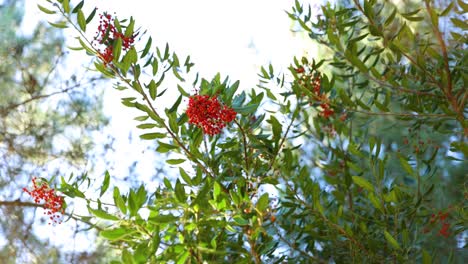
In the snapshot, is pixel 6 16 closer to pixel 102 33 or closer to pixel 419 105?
pixel 102 33

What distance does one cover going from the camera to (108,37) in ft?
2.51

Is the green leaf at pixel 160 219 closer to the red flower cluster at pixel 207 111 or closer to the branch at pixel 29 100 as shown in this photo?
the red flower cluster at pixel 207 111

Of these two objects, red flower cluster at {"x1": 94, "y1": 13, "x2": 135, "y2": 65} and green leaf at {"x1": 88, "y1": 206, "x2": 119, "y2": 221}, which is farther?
red flower cluster at {"x1": 94, "y1": 13, "x2": 135, "y2": 65}

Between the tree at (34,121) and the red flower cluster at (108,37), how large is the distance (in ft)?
3.74

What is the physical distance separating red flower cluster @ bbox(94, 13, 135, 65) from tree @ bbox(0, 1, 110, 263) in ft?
3.74

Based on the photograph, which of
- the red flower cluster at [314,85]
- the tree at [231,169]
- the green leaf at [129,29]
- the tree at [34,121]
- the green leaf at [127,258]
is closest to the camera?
the green leaf at [127,258]

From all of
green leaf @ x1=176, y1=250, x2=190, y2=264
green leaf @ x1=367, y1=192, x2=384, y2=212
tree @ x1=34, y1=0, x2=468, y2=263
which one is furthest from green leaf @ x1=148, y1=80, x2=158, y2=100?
green leaf @ x1=367, y1=192, x2=384, y2=212

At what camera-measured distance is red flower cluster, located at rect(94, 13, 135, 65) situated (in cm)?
75

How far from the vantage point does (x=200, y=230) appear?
2.34 feet

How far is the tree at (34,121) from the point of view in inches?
71.7

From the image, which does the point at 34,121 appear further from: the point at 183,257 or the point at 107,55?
the point at 183,257

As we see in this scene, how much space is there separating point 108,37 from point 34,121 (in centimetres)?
126

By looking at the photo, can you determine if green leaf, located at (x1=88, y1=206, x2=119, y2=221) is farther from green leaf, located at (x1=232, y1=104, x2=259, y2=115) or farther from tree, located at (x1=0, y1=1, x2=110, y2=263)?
tree, located at (x1=0, y1=1, x2=110, y2=263)

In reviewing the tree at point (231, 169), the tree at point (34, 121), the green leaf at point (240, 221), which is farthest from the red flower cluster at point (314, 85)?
the tree at point (34, 121)
